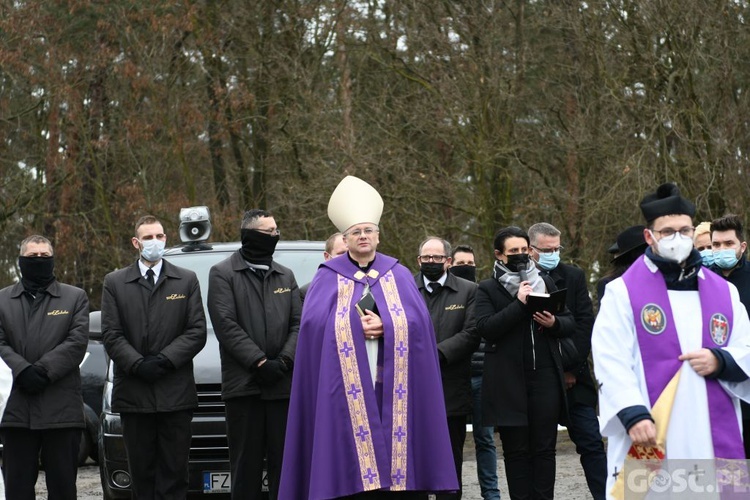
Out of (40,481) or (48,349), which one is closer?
(48,349)

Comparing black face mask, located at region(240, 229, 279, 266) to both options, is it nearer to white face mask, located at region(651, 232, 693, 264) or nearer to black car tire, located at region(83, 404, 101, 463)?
white face mask, located at region(651, 232, 693, 264)

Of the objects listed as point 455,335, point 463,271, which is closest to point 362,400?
point 455,335

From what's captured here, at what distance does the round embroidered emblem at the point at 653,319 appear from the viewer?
619cm

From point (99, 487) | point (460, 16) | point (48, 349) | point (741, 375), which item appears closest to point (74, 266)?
point (460, 16)

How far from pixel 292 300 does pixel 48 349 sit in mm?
1781

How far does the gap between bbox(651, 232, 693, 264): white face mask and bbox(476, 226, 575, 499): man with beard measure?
2.49 meters

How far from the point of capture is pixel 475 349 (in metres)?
9.55

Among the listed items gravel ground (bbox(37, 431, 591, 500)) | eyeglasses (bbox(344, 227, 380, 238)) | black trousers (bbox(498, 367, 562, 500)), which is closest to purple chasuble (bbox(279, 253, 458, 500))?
eyeglasses (bbox(344, 227, 380, 238))

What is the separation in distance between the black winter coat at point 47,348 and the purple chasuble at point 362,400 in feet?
7.00

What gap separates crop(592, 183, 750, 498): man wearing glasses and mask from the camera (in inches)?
241

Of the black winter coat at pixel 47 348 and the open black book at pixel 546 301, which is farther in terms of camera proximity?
the black winter coat at pixel 47 348

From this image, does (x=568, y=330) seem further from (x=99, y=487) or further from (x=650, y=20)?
(x=650, y=20)

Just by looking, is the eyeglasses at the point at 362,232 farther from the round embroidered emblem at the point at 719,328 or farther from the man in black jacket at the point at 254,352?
the round embroidered emblem at the point at 719,328

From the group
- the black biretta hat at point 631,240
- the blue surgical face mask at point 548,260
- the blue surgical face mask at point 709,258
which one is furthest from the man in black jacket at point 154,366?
the blue surgical face mask at point 709,258
